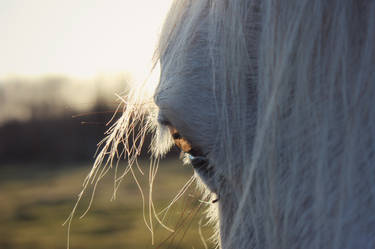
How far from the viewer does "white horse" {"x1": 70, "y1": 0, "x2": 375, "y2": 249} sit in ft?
1.50

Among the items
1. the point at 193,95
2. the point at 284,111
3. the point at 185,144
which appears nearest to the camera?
the point at 284,111

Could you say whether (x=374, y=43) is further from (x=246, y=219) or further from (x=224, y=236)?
(x=224, y=236)

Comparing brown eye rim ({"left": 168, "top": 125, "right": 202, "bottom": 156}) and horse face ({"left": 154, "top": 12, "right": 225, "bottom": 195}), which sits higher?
Answer: horse face ({"left": 154, "top": 12, "right": 225, "bottom": 195})

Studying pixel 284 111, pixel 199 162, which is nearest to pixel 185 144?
pixel 199 162

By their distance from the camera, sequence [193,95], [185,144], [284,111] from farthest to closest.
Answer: [185,144]
[193,95]
[284,111]

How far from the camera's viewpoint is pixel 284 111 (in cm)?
51

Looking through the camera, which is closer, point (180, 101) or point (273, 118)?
point (273, 118)

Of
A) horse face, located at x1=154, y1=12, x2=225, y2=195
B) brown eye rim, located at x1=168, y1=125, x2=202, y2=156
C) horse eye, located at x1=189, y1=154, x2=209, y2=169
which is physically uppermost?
horse face, located at x1=154, y1=12, x2=225, y2=195

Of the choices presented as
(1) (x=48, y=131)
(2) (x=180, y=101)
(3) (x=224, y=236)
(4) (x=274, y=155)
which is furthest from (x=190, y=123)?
(1) (x=48, y=131)

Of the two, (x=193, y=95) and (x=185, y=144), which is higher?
(x=193, y=95)

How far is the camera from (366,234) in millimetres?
441

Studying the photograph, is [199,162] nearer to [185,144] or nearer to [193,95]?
[185,144]

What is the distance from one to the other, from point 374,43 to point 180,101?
0.86 feet

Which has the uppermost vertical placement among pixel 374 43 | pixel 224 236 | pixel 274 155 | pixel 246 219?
pixel 374 43
